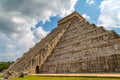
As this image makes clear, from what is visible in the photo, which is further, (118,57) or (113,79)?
(118,57)

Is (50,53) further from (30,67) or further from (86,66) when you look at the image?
(86,66)

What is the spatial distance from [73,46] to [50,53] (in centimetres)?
555

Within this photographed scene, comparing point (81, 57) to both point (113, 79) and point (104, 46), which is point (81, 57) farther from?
point (113, 79)

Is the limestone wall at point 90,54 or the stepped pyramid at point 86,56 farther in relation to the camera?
the stepped pyramid at point 86,56

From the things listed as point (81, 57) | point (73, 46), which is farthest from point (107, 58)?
point (73, 46)

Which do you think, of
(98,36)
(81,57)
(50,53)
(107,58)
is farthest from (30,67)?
(107,58)

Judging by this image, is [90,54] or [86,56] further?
[86,56]

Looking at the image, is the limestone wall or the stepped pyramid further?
the stepped pyramid

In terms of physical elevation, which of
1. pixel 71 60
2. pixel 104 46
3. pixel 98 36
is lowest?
pixel 71 60

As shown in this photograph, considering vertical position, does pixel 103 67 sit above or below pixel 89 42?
below

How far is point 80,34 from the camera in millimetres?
20641

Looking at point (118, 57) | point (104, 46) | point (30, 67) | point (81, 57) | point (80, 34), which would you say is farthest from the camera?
point (30, 67)

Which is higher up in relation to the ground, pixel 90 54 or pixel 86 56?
pixel 90 54

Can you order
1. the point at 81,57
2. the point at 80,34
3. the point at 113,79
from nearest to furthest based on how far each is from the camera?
the point at 113,79, the point at 81,57, the point at 80,34
